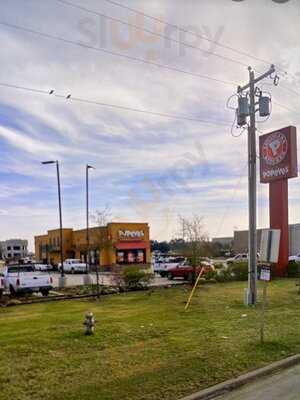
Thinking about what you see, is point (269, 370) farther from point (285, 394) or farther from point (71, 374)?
point (71, 374)

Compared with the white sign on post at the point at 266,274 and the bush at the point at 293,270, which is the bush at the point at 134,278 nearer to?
the bush at the point at 293,270

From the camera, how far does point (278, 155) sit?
100ft

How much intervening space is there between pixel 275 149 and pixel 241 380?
2476cm

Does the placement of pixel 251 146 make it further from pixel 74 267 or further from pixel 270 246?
pixel 74 267

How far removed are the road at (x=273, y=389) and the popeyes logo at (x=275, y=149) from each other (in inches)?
925

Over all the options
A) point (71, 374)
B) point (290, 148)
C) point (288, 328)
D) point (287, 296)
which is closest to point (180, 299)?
point (287, 296)

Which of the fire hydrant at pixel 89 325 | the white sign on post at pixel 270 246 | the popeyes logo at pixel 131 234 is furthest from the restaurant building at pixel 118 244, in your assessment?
the white sign on post at pixel 270 246

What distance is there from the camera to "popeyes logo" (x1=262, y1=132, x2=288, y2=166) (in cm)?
3006

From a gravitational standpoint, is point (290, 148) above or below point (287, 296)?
above

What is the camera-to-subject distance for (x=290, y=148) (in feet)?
97.0

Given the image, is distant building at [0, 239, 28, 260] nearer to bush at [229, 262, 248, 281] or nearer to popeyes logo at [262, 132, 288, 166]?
bush at [229, 262, 248, 281]

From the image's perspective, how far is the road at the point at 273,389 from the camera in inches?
272

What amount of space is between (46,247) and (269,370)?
242ft

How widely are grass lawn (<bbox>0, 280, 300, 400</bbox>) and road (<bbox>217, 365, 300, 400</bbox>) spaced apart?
0.41 meters
